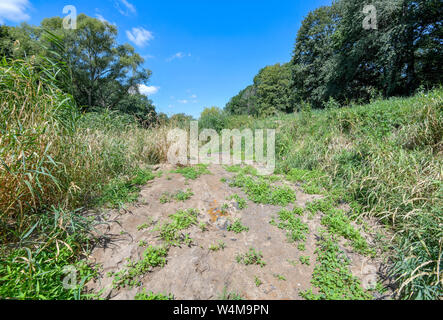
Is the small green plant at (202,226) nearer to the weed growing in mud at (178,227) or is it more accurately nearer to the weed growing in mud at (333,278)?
the weed growing in mud at (178,227)

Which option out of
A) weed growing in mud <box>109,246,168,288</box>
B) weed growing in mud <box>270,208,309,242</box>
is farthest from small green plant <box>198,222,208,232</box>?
weed growing in mud <box>270,208,309,242</box>

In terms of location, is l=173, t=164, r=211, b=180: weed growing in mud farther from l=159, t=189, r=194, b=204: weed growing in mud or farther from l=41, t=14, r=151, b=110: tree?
l=41, t=14, r=151, b=110: tree

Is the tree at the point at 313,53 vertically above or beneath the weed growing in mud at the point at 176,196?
above

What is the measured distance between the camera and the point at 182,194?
253 cm

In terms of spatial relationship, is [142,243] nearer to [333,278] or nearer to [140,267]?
[140,267]

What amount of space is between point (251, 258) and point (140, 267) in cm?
102

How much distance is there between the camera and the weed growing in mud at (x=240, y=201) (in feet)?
8.13

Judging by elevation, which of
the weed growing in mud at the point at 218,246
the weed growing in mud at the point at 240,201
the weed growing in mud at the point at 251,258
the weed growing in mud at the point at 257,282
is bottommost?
the weed growing in mud at the point at 257,282

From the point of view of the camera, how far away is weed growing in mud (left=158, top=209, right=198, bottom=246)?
1759 millimetres

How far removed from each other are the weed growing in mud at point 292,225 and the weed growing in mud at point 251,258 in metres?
0.47

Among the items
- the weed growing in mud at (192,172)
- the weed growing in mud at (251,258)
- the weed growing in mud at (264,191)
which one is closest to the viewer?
the weed growing in mud at (251,258)

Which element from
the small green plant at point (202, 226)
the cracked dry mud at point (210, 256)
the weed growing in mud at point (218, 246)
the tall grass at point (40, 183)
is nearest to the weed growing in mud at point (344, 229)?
the cracked dry mud at point (210, 256)

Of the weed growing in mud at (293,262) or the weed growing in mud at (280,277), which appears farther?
the weed growing in mud at (293,262)
